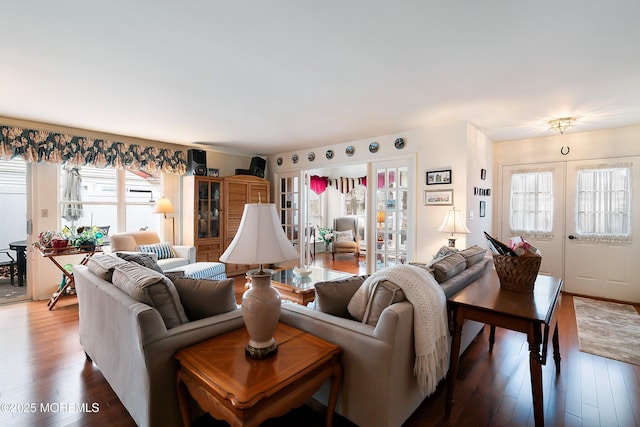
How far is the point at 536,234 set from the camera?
466cm

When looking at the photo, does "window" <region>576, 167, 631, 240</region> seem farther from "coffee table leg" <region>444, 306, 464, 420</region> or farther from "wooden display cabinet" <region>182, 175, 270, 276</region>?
"wooden display cabinet" <region>182, 175, 270, 276</region>

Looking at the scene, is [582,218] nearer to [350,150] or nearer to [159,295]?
[350,150]

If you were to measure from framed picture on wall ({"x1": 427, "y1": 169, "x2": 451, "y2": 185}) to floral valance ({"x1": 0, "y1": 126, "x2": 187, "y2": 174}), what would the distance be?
13.3ft

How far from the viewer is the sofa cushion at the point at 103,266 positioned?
2.05 meters

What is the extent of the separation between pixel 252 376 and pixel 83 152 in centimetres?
446

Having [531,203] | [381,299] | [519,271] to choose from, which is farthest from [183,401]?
[531,203]

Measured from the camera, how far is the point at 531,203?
15.4 feet

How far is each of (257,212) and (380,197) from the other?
342 cm

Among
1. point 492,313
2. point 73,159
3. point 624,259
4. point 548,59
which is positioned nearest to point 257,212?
point 492,313

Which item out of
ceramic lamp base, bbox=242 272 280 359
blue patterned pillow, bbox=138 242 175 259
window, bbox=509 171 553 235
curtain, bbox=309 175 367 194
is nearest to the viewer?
ceramic lamp base, bbox=242 272 280 359

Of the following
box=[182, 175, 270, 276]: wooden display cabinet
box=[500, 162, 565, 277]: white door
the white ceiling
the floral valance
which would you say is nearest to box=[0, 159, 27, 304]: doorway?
the floral valance

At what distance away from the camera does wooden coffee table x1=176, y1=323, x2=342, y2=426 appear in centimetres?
114

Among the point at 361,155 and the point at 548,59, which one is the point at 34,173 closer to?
the point at 361,155

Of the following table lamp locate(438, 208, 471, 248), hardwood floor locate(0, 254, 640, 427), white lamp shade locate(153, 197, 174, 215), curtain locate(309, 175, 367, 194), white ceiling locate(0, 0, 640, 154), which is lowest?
hardwood floor locate(0, 254, 640, 427)
